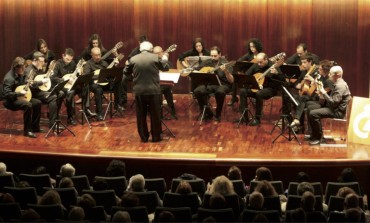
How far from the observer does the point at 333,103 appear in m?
11.8

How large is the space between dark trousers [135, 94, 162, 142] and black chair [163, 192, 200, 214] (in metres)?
3.57

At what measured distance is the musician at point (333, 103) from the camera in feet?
38.5

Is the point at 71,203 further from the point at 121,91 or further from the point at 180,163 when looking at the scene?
the point at 121,91

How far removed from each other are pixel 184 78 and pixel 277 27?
88.8 inches

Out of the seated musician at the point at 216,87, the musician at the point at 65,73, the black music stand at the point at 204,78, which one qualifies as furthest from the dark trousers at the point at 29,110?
the seated musician at the point at 216,87

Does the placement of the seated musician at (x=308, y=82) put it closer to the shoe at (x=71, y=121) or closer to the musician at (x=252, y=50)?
the musician at (x=252, y=50)

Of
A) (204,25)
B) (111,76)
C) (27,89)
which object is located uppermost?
(204,25)

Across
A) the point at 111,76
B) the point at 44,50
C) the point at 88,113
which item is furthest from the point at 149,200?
the point at 44,50

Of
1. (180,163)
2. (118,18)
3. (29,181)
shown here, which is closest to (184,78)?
(118,18)

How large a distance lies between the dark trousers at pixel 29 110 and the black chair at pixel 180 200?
4551 millimetres

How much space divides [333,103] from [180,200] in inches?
160

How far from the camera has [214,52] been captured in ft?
44.8

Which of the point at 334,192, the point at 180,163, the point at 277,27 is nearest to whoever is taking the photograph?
the point at 334,192

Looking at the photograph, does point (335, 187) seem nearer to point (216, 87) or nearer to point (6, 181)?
point (6, 181)
